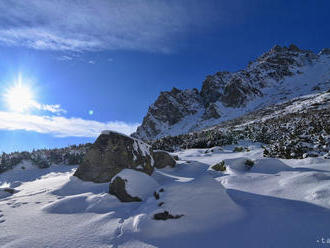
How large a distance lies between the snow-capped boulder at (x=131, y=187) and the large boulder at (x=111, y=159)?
1.44 meters

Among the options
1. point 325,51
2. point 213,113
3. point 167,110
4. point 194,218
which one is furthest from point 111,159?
point 325,51

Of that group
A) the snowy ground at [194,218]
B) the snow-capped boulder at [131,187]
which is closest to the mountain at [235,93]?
the snow-capped boulder at [131,187]

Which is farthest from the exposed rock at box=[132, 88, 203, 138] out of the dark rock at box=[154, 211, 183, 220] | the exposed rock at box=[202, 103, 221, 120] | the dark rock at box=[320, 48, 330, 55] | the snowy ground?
the dark rock at box=[320, 48, 330, 55]

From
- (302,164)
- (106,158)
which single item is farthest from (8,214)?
(302,164)

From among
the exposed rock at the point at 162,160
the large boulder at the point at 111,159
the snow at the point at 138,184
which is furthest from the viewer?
the exposed rock at the point at 162,160

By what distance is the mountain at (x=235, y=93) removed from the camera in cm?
5162

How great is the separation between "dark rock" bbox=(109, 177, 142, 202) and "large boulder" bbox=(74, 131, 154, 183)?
4.68 feet

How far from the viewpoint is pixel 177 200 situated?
9.76 feet

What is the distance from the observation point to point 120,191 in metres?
3.85

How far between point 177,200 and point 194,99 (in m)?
76.7

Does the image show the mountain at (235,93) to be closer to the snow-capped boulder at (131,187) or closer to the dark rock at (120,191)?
the snow-capped boulder at (131,187)

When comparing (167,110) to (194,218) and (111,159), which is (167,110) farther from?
(194,218)

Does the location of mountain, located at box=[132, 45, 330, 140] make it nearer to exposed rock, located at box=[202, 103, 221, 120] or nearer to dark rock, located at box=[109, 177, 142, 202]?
exposed rock, located at box=[202, 103, 221, 120]

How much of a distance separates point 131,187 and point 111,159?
2.05 meters
